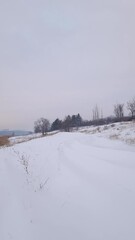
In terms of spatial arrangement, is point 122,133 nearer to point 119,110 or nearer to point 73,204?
point 73,204

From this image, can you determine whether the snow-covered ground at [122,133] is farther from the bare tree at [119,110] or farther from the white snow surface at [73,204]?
the bare tree at [119,110]

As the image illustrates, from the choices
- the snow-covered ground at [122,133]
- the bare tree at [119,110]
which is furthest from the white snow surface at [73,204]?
the bare tree at [119,110]

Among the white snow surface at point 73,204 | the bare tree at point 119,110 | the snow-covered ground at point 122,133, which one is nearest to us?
the white snow surface at point 73,204

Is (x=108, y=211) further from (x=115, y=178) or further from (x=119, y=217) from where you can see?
(x=115, y=178)

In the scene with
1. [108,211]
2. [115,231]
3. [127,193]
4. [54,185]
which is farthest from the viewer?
[54,185]

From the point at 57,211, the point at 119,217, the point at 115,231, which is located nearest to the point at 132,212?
the point at 119,217

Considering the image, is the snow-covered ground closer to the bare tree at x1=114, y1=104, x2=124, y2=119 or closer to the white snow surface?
the white snow surface

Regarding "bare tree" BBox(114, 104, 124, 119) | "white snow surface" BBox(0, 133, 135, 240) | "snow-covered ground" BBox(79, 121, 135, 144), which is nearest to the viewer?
"white snow surface" BBox(0, 133, 135, 240)

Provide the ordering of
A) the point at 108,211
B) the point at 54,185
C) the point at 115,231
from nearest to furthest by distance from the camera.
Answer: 1. the point at 115,231
2. the point at 108,211
3. the point at 54,185

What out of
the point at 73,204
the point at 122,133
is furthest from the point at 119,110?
the point at 73,204

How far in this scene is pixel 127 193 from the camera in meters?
4.66

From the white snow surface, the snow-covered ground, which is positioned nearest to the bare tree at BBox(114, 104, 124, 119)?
the snow-covered ground

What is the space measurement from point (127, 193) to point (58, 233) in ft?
6.15

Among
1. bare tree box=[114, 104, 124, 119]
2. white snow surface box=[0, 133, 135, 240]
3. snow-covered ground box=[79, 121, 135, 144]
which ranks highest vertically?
bare tree box=[114, 104, 124, 119]
